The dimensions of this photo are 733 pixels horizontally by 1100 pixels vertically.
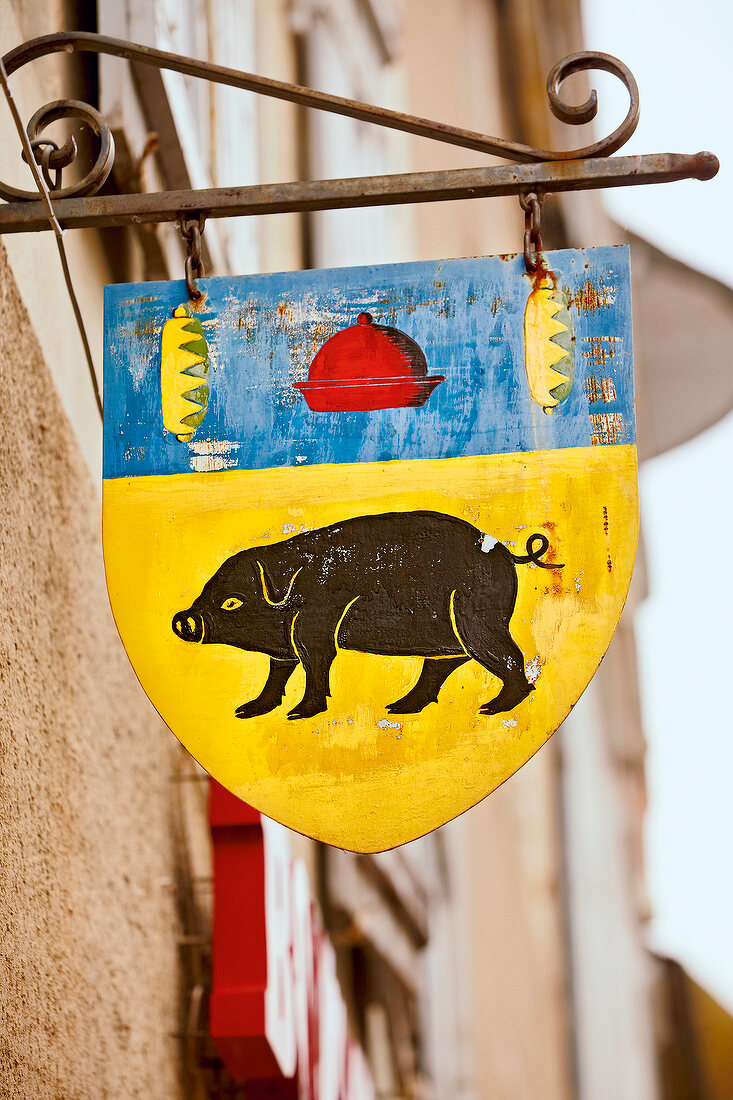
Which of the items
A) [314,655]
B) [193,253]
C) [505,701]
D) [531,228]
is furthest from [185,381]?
[505,701]

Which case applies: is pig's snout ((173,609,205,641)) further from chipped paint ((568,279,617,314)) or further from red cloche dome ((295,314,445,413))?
chipped paint ((568,279,617,314))

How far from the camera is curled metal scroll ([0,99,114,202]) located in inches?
76.5

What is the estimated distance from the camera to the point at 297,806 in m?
1.74

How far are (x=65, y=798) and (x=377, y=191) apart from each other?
1.27m

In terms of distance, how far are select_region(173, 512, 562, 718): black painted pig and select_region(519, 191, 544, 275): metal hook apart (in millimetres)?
419

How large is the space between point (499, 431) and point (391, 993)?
210 inches

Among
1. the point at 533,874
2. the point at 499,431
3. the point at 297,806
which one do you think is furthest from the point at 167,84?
the point at 533,874

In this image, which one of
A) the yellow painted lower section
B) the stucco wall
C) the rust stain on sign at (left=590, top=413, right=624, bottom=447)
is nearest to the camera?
the yellow painted lower section

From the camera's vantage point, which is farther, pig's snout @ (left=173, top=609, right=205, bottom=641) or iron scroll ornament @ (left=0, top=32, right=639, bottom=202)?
iron scroll ornament @ (left=0, top=32, right=639, bottom=202)

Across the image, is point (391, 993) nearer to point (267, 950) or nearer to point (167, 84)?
point (267, 950)

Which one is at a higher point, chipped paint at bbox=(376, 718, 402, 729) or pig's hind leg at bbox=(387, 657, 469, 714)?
pig's hind leg at bbox=(387, 657, 469, 714)

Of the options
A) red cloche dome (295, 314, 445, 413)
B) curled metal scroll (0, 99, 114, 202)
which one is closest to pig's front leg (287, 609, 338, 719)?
red cloche dome (295, 314, 445, 413)

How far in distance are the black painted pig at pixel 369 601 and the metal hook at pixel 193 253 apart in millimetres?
423

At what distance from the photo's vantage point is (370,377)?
6.17 ft
